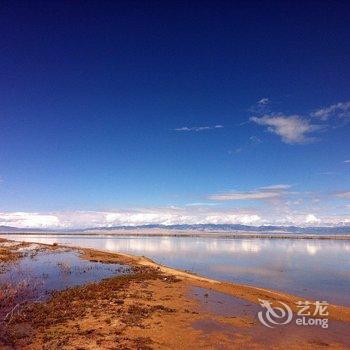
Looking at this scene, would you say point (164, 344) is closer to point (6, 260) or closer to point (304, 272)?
point (304, 272)

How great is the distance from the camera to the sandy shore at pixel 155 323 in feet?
56.4

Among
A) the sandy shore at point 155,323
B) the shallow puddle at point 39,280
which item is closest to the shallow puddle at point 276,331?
the sandy shore at point 155,323

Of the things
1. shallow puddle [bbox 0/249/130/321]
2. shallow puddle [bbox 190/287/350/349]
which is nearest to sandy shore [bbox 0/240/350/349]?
shallow puddle [bbox 190/287/350/349]

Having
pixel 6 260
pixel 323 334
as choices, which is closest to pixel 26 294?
pixel 323 334

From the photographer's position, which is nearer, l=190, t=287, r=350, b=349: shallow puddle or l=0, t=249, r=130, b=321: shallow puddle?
l=190, t=287, r=350, b=349: shallow puddle

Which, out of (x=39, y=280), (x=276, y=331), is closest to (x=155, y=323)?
(x=276, y=331)

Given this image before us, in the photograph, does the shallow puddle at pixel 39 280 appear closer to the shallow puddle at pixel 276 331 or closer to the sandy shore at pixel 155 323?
the sandy shore at pixel 155 323

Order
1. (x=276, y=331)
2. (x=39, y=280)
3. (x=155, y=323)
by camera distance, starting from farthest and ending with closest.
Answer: (x=39, y=280)
(x=155, y=323)
(x=276, y=331)

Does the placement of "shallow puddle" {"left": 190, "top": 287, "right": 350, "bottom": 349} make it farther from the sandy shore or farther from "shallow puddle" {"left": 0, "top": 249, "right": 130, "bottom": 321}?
"shallow puddle" {"left": 0, "top": 249, "right": 130, "bottom": 321}

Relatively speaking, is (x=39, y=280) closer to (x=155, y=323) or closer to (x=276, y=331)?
(x=155, y=323)

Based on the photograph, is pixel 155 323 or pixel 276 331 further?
pixel 155 323

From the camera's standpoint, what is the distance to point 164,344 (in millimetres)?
17188

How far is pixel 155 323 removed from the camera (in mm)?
20438

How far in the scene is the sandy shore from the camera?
17203 millimetres
